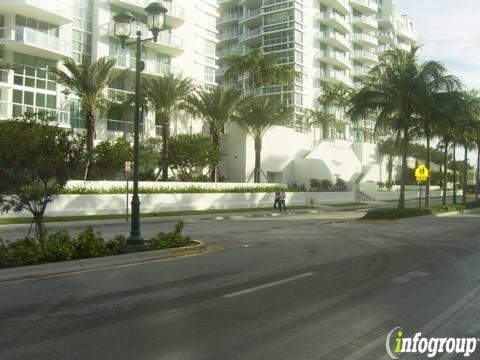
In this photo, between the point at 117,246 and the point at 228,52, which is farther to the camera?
the point at 228,52

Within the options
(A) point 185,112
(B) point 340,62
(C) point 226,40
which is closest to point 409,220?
(A) point 185,112

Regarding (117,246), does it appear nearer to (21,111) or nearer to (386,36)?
(21,111)

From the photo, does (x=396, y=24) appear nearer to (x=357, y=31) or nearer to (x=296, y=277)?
(x=357, y=31)

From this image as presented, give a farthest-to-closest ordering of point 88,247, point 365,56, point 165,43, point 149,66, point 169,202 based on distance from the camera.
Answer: point 365,56
point 165,43
point 149,66
point 169,202
point 88,247

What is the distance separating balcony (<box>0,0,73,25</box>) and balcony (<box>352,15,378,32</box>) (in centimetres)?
5986

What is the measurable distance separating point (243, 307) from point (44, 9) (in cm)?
3515

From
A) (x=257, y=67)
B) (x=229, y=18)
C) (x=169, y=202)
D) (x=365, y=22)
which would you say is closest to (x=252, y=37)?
(x=229, y=18)

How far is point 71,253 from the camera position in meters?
11.6

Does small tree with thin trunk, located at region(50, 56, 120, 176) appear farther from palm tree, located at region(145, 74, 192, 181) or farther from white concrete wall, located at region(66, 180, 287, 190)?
palm tree, located at region(145, 74, 192, 181)

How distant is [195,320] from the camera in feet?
22.9

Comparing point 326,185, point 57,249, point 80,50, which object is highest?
point 80,50

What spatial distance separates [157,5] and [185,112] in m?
34.2

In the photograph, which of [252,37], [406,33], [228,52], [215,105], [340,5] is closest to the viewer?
[215,105]

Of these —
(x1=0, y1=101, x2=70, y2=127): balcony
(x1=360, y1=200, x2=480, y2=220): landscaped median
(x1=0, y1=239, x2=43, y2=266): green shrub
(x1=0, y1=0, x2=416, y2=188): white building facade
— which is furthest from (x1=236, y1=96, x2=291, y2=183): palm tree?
(x1=0, y1=239, x2=43, y2=266): green shrub
